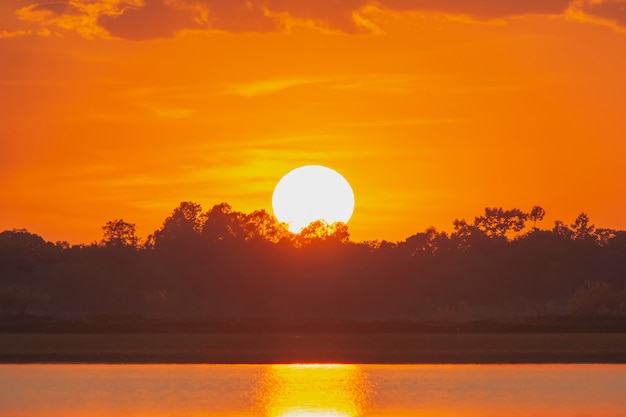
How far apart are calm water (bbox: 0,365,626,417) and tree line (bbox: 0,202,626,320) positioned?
55.6 metres

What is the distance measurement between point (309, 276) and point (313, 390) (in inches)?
3751

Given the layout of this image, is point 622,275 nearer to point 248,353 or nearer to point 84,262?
point 84,262

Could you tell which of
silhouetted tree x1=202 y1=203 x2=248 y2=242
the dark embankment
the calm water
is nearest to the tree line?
silhouetted tree x1=202 y1=203 x2=248 y2=242

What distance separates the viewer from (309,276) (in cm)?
14812

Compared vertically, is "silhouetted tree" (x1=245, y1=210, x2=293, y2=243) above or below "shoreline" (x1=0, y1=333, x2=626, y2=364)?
above

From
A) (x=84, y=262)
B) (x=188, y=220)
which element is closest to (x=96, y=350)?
(x=84, y=262)

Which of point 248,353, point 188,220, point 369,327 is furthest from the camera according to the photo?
point 188,220

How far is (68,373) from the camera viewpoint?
60.0 m

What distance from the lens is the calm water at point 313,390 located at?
44.0 meters

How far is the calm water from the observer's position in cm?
4403

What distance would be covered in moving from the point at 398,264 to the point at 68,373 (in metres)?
100

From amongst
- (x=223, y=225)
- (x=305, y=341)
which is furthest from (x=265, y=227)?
(x=305, y=341)

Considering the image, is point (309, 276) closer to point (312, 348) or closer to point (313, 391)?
point (312, 348)

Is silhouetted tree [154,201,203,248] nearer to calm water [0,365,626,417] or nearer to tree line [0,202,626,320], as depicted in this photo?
tree line [0,202,626,320]
